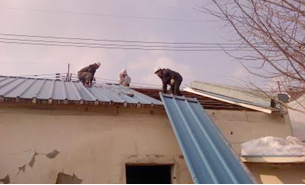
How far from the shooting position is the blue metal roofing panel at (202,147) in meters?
5.70

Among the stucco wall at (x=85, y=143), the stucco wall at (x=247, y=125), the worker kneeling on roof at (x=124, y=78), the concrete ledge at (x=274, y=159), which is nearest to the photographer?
the stucco wall at (x=85, y=143)

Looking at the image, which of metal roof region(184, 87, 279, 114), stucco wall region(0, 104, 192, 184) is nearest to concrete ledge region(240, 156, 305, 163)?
stucco wall region(0, 104, 192, 184)

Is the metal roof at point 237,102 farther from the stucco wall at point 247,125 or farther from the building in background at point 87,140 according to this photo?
the building in background at point 87,140

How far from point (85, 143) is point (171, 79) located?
3.72 meters

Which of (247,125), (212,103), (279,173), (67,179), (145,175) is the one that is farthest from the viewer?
(212,103)

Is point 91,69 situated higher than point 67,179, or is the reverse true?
point 91,69

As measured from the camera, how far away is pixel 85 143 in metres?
6.66

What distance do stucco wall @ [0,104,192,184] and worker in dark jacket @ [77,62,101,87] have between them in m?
2.65

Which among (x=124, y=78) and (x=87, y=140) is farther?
(x=124, y=78)

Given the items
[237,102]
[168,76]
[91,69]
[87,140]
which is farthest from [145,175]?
[91,69]

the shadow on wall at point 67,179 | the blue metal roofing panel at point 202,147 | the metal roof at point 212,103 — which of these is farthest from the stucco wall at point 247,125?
the shadow on wall at point 67,179

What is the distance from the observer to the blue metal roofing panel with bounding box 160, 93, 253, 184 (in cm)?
570

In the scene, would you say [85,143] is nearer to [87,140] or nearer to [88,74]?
[87,140]

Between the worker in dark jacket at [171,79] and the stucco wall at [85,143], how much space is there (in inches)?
85.1
